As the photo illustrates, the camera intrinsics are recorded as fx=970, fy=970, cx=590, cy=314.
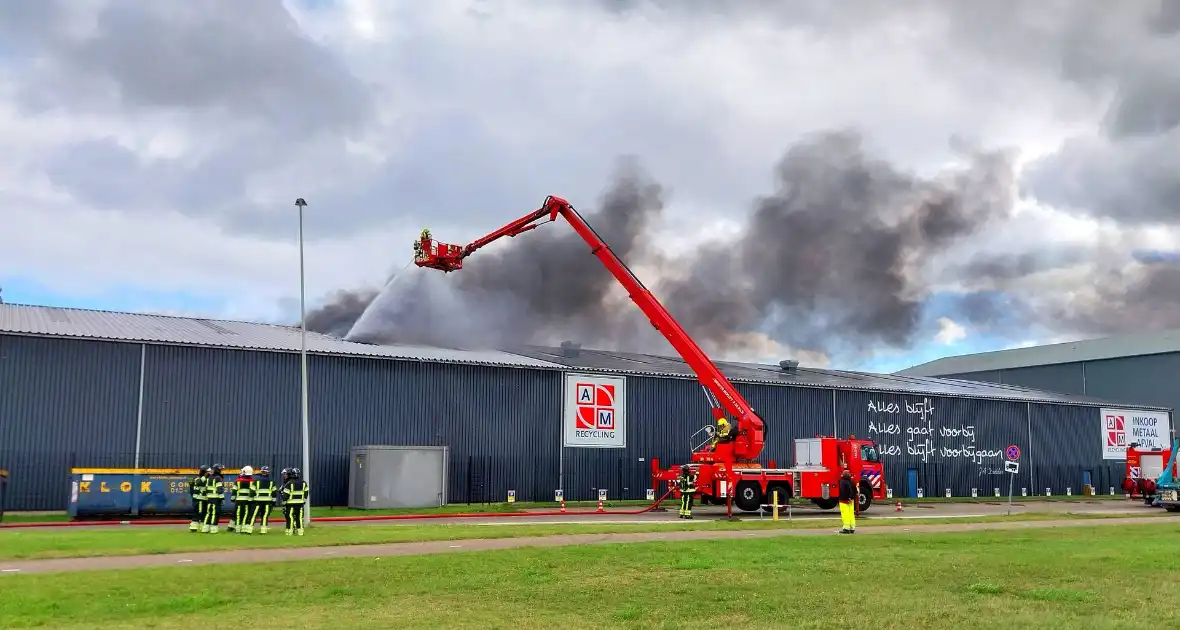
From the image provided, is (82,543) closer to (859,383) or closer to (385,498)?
(385,498)

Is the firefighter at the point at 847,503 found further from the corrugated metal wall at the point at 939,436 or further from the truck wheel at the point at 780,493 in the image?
the corrugated metal wall at the point at 939,436

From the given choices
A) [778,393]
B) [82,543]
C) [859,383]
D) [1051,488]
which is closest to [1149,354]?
[1051,488]

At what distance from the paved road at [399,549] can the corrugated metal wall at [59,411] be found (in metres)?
17.7

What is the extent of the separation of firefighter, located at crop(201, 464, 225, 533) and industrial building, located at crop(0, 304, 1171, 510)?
12.7m

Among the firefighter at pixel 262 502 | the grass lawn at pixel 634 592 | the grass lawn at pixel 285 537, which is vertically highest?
the firefighter at pixel 262 502

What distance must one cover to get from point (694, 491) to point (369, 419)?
44.0 ft

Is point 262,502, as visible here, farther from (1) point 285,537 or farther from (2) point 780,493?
(2) point 780,493

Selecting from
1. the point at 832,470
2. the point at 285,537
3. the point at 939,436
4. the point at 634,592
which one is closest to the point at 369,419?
the point at 285,537

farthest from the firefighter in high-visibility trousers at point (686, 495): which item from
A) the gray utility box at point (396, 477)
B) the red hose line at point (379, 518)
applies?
the gray utility box at point (396, 477)

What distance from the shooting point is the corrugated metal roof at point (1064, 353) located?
7788cm

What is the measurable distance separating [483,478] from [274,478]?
8519mm

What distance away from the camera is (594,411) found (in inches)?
1697

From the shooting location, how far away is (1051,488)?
57.3 meters

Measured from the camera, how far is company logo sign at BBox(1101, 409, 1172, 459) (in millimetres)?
61438
